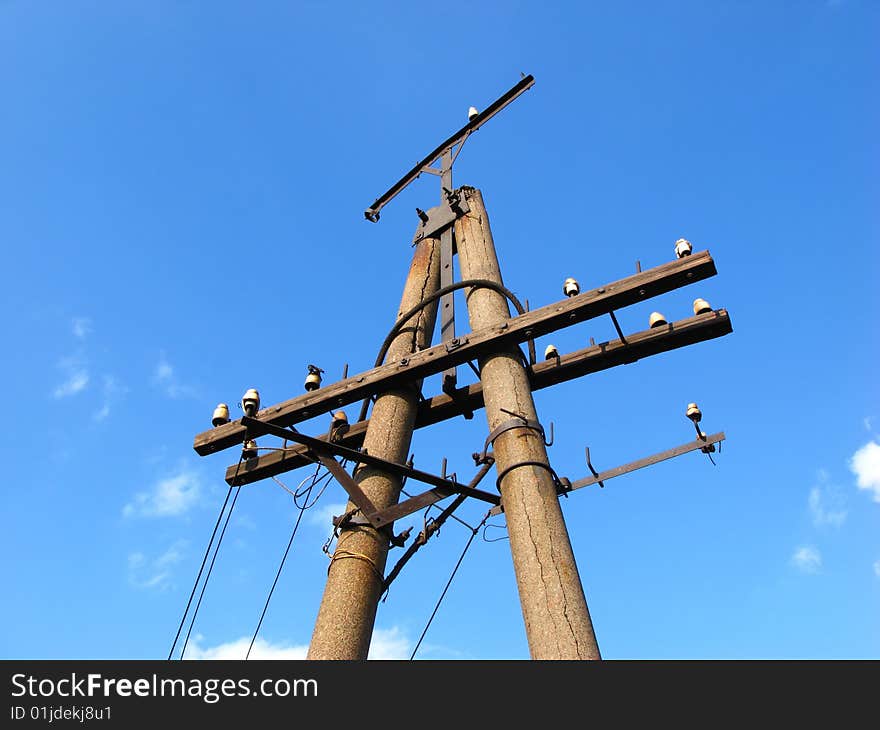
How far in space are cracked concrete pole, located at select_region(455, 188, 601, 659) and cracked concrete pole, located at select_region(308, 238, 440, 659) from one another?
870 mm

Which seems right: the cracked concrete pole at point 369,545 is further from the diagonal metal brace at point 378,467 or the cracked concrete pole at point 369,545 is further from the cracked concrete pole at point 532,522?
the cracked concrete pole at point 532,522

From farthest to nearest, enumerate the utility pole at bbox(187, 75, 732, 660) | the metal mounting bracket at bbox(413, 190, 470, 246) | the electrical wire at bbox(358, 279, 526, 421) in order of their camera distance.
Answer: the metal mounting bracket at bbox(413, 190, 470, 246), the electrical wire at bbox(358, 279, 526, 421), the utility pole at bbox(187, 75, 732, 660)

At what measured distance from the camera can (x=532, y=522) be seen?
4.58m

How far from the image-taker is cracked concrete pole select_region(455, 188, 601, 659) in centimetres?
398

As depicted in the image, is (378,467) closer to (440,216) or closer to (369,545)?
(369,545)

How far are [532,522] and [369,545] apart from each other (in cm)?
140

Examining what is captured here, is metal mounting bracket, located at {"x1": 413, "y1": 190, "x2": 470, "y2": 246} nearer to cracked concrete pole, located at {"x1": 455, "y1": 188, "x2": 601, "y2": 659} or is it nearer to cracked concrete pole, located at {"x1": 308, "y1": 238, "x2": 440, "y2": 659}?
cracked concrete pole, located at {"x1": 308, "y1": 238, "x2": 440, "y2": 659}

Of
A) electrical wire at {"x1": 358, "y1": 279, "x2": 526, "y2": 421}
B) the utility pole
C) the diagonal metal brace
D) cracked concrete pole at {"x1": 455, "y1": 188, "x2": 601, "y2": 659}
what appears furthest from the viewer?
electrical wire at {"x1": 358, "y1": 279, "x2": 526, "y2": 421}

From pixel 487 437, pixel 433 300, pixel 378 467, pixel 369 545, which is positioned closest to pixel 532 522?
pixel 487 437

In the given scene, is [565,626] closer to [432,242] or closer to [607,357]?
[607,357]

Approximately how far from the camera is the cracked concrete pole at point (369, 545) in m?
4.80

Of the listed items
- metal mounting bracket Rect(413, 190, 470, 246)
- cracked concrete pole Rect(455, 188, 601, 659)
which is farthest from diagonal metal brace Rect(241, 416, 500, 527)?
metal mounting bracket Rect(413, 190, 470, 246)
